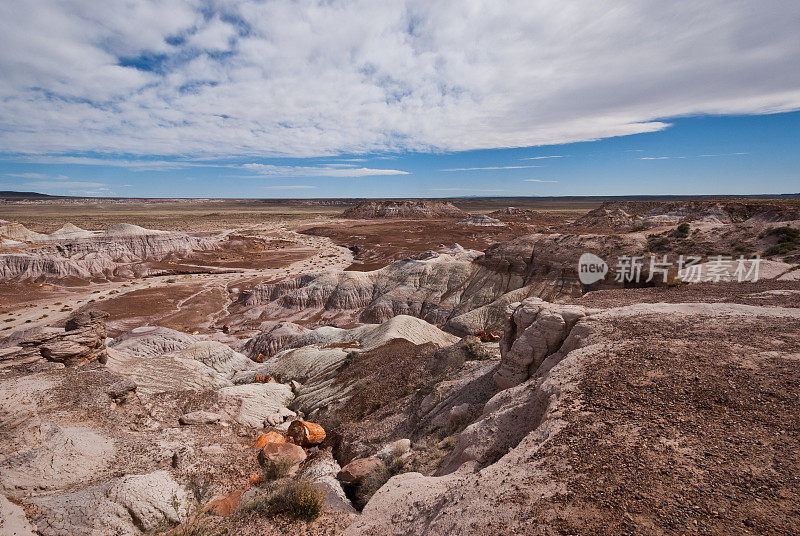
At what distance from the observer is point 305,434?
50.2ft

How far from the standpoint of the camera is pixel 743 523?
458 centimetres

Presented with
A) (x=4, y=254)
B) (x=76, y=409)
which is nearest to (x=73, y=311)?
(x=4, y=254)

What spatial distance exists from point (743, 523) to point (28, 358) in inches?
899

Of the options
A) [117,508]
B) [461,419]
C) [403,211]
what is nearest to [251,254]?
[117,508]

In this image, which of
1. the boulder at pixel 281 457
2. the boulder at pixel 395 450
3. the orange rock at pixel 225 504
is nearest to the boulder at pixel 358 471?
the boulder at pixel 395 450

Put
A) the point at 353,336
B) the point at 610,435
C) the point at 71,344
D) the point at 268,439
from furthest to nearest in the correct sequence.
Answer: the point at 353,336, the point at 71,344, the point at 268,439, the point at 610,435

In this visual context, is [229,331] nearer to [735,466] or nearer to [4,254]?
[735,466]

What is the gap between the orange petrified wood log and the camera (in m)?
15.3

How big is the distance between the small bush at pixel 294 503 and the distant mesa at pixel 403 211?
15107 cm

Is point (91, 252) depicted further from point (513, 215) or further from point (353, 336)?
point (513, 215)

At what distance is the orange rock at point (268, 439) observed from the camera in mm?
14637

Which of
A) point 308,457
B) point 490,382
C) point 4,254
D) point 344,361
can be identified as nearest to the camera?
point 490,382

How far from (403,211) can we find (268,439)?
150m

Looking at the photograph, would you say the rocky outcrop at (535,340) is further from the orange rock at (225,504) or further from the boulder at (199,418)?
the boulder at (199,418)
